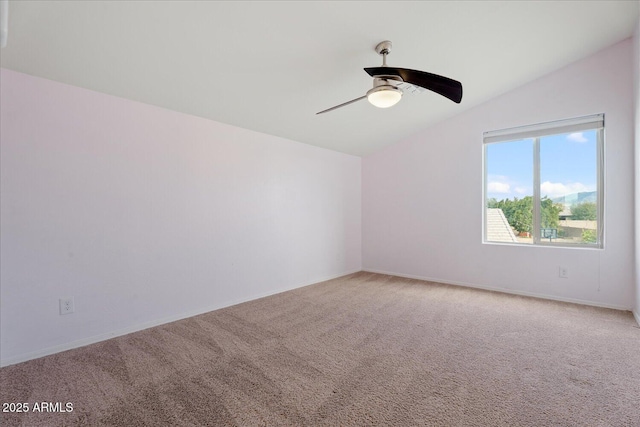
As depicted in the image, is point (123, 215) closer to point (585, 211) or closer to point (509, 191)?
point (509, 191)

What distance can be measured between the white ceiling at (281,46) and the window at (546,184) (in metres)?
0.77

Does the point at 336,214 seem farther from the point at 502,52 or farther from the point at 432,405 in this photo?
the point at 432,405

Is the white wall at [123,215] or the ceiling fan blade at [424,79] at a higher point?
the ceiling fan blade at [424,79]

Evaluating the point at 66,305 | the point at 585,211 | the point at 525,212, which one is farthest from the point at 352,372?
the point at 585,211

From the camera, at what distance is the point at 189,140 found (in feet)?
9.96

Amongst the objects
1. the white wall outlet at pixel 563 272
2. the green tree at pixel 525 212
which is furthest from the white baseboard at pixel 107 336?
the white wall outlet at pixel 563 272

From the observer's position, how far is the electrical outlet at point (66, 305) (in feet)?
7.50

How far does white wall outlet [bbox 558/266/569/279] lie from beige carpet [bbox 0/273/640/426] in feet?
1.55

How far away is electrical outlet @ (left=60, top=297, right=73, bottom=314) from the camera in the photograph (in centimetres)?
229

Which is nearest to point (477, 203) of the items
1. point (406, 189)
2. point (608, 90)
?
point (406, 189)

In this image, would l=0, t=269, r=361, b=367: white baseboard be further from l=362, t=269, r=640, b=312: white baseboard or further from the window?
the window

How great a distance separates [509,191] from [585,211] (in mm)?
824

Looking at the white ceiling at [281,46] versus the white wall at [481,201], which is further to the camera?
the white wall at [481,201]

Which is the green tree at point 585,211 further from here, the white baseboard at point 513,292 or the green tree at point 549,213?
the white baseboard at point 513,292
